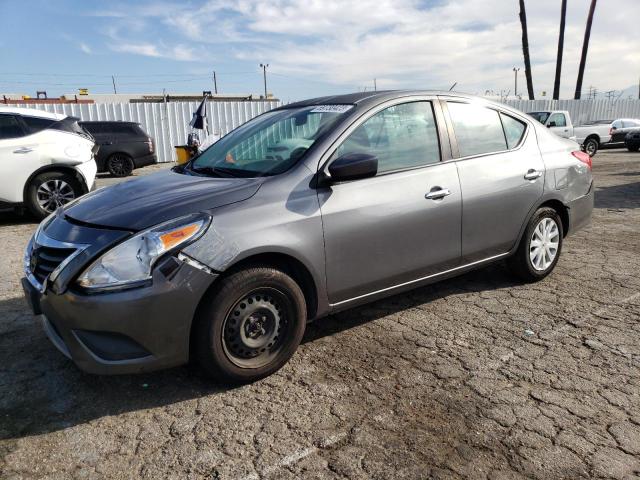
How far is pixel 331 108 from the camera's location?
361 centimetres

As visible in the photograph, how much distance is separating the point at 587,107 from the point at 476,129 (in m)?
28.6

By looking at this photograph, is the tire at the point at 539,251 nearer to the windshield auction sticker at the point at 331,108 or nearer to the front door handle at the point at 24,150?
the windshield auction sticker at the point at 331,108

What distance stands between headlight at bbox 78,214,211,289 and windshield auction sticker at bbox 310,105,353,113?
4.86ft

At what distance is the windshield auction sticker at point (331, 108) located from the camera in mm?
3483

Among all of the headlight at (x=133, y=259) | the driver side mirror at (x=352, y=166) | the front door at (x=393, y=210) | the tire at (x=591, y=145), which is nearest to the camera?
the headlight at (x=133, y=259)

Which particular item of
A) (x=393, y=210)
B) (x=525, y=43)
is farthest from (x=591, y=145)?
(x=393, y=210)

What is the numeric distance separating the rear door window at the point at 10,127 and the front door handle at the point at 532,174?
→ 22.9 feet

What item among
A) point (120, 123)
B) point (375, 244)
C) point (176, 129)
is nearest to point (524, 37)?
point (176, 129)

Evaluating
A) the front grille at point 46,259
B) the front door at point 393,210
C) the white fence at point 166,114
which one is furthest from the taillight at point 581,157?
the white fence at point 166,114

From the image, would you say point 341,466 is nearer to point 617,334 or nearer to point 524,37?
point 617,334

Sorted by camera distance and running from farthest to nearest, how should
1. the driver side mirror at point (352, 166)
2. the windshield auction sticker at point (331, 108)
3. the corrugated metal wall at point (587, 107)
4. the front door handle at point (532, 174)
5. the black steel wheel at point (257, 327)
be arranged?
the corrugated metal wall at point (587, 107)
the front door handle at point (532, 174)
the windshield auction sticker at point (331, 108)
the driver side mirror at point (352, 166)
the black steel wheel at point (257, 327)

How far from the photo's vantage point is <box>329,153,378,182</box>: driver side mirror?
3.03 m

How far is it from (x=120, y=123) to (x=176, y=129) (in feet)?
15.8

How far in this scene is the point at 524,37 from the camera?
31.3 meters
